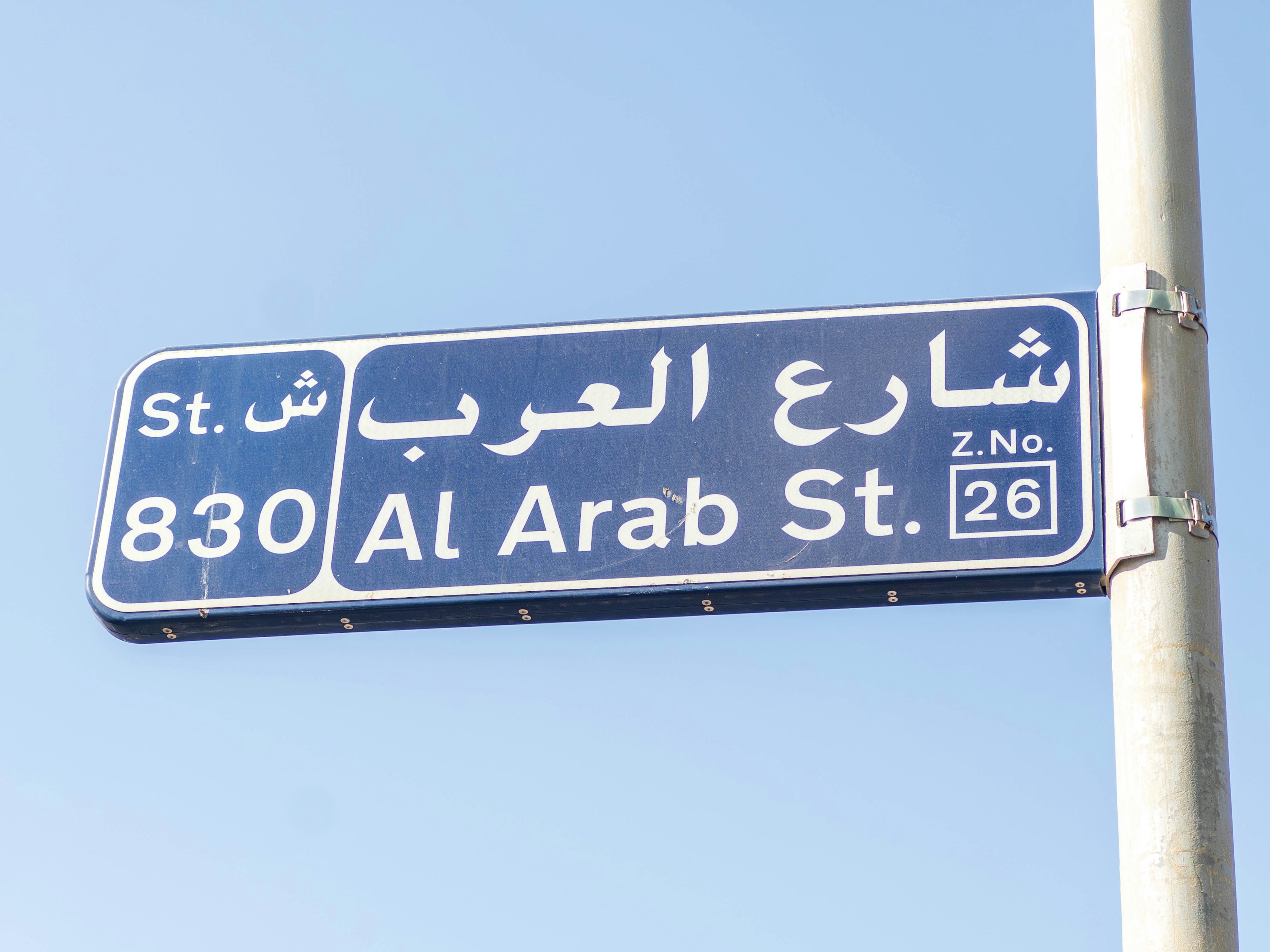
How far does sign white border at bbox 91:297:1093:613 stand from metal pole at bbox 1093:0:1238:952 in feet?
0.48

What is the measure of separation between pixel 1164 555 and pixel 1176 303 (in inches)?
19.0

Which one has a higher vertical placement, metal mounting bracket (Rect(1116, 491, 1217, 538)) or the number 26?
the number 26

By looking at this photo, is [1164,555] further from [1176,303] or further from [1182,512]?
[1176,303]

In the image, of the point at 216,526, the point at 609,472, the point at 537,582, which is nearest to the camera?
the point at 537,582

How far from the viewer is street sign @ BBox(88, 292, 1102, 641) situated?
10.5 feet

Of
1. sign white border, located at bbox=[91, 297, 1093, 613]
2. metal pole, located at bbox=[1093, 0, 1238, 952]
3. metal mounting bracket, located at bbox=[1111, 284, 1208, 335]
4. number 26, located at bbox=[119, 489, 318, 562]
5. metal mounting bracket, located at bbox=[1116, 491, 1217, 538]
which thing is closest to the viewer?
metal pole, located at bbox=[1093, 0, 1238, 952]

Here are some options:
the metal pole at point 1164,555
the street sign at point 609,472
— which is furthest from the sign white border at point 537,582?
the metal pole at point 1164,555

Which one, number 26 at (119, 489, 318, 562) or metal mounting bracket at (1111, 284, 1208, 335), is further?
number 26 at (119, 489, 318, 562)

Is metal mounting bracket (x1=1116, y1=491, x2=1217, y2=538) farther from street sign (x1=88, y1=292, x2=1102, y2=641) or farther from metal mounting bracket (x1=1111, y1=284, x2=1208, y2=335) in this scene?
metal mounting bracket (x1=1111, y1=284, x2=1208, y2=335)

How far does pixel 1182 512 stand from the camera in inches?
109

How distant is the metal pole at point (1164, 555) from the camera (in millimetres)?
2504

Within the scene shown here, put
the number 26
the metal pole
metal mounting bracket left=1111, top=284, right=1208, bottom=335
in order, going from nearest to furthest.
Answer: the metal pole < metal mounting bracket left=1111, top=284, right=1208, bottom=335 < the number 26

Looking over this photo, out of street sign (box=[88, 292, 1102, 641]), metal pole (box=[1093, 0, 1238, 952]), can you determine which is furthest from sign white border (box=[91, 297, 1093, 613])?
metal pole (box=[1093, 0, 1238, 952])

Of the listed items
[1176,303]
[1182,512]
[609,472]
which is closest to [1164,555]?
[1182,512]
